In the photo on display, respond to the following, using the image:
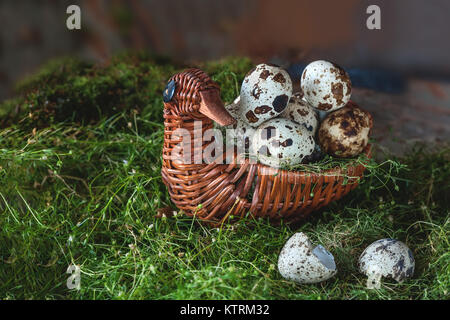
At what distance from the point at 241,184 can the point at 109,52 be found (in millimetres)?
1440

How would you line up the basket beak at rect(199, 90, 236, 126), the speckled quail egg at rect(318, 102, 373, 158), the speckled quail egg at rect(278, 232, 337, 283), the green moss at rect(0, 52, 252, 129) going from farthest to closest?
the green moss at rect(0, 52, 252, 129) → the speckled quail egg at rect(318, 102, 373, 158) → the basket beak at rect(199, 90, 236, 126) → the speckled quail egg at rect(278, 232, 337, 283)

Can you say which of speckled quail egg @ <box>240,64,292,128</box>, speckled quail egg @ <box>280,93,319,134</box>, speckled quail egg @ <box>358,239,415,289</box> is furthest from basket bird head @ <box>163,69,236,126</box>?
speckled quail egg @ <box>358,239,415,289</box>

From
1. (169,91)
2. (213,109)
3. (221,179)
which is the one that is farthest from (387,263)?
(169,91)

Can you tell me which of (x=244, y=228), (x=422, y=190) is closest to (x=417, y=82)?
(x=422, y=190)

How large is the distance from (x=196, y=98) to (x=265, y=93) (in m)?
0.25

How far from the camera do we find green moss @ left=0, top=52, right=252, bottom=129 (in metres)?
2.17

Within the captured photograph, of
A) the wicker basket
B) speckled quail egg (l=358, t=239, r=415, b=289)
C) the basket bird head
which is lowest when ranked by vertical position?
speckled quail egg (l=358, t=239, r=415, b=289)

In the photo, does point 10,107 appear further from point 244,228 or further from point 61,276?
point 244,228

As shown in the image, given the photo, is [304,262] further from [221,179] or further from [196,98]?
[196,98]

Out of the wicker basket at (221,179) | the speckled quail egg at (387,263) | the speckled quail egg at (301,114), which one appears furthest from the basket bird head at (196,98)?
the speckled quail egg at (387,263)

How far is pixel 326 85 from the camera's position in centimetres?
174

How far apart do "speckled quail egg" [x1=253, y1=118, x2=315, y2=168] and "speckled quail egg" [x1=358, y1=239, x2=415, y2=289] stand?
15.8 inches

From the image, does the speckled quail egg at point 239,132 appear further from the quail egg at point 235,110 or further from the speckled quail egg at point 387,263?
the speckled quail egg at point 387,263

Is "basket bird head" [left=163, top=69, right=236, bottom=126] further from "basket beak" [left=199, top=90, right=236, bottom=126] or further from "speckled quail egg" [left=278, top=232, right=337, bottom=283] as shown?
"speckled quail egg" [left=278, top=232, right=337, bottom=283]
